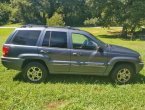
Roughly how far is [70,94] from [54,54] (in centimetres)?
166

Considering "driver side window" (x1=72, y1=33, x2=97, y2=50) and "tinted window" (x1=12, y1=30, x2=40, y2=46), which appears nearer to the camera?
"tinted window" (x1=12, y1=30, x2=40, y2=46)

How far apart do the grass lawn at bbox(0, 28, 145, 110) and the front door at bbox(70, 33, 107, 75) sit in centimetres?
47

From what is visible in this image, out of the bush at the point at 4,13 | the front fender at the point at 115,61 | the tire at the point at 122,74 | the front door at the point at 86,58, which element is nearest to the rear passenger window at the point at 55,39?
the front door at the point at 86,58

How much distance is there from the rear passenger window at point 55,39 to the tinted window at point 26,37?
0.32m

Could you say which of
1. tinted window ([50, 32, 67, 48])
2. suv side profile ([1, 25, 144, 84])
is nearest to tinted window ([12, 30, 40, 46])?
suv side profile ([1, 25, 144, 84])

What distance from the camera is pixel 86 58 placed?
32.0 feet

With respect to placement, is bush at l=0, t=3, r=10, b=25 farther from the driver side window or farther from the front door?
the front door

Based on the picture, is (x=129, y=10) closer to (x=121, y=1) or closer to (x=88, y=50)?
(x=121, y=1)

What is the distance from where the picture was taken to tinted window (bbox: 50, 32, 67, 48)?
974 centimetres

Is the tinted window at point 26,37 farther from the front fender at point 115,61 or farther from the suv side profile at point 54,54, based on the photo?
the front fender at point 115,61

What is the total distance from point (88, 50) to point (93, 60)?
36 centimetres

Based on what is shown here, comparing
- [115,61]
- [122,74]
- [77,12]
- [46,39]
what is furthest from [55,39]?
[77,12]

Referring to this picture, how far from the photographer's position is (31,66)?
31.7ft

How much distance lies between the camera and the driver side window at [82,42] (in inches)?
386
